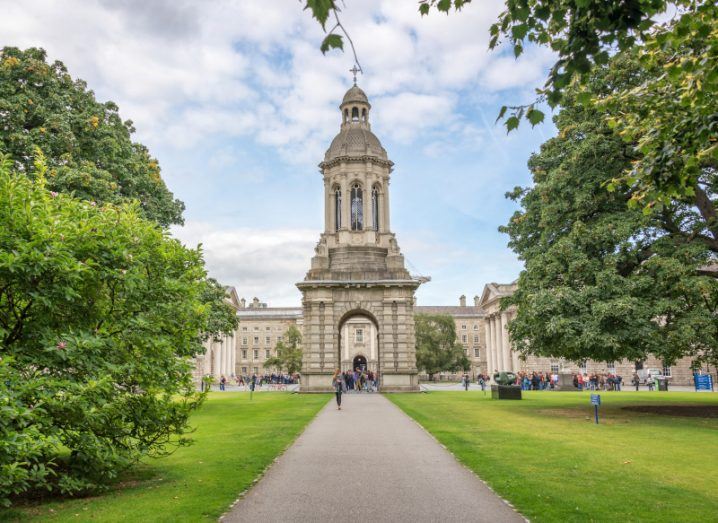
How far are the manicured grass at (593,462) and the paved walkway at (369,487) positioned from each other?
0.45 metres

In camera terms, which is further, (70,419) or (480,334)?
(480,334)

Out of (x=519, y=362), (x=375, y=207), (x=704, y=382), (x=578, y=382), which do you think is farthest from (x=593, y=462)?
(x=519, y=362)

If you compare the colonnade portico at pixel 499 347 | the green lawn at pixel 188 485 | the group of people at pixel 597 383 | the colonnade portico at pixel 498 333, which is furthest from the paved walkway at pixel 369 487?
the colonnade portico at pixel 499 347

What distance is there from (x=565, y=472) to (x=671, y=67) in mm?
6841

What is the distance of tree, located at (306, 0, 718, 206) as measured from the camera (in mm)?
6387

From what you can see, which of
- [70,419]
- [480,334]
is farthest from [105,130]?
[480,334]

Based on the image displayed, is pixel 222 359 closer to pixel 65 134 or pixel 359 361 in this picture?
pixel 359 361

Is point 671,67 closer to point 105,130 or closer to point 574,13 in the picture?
point 574,13

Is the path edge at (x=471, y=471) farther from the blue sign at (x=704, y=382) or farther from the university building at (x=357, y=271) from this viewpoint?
the blue sign at (x=704, y=382)

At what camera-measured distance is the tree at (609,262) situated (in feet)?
63.0

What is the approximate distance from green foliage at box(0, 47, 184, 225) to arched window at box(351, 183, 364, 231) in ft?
64.8

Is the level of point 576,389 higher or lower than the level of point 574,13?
lower

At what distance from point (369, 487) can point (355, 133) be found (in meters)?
37.6

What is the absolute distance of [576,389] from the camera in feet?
158
